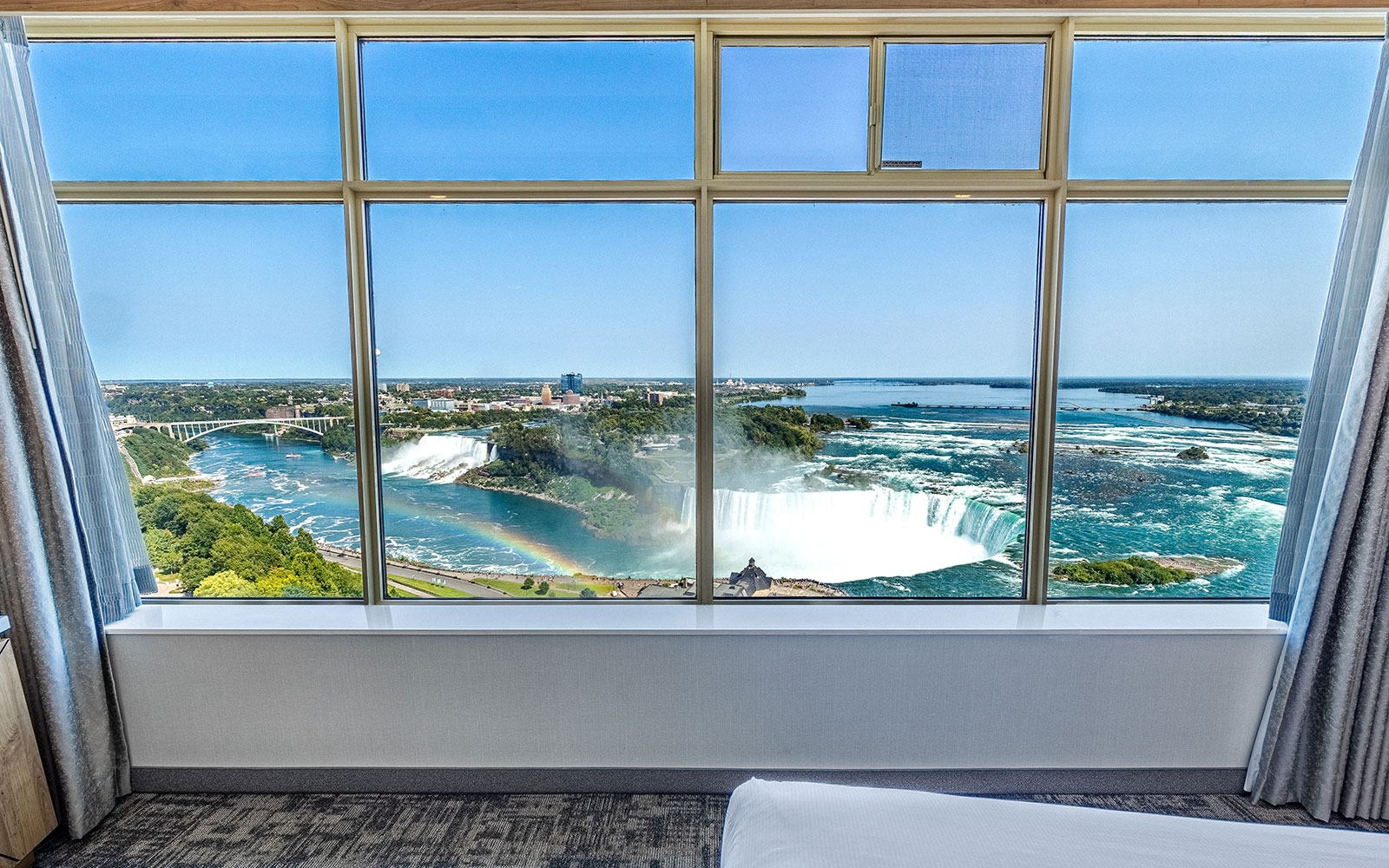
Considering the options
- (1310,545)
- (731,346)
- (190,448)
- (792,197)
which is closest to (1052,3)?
(792,197)

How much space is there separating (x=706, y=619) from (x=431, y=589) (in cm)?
101

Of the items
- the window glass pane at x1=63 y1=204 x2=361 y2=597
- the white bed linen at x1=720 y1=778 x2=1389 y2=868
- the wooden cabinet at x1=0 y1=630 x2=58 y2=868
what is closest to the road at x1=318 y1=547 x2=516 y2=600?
the window glass pane at x1=63 y1=204 x2=361 y2=597

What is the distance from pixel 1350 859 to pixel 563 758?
1826mm

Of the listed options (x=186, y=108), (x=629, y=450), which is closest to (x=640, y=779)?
(x=629, y=450)

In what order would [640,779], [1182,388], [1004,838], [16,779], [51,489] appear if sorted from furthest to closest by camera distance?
[1182,388]
[640,779]
[51,489]
[16,779]
[1004,838]

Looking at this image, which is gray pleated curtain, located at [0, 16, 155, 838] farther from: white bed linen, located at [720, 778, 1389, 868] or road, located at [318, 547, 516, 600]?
white bed linen, located at [720, 778, 1389, 868]

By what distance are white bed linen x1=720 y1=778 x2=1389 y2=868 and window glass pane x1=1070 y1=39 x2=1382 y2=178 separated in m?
1.92

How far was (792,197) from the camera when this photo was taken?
7.03 feet

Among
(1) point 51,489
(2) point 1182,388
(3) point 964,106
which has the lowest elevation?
(1) point 51,489

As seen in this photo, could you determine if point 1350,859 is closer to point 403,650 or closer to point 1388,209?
point 1388,209

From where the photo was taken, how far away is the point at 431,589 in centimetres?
229

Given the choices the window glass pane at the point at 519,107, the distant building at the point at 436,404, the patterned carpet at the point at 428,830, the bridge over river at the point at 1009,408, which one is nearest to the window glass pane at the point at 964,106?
the window glass pane at the point at 519,107

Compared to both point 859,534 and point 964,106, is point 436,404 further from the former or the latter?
point 964,106

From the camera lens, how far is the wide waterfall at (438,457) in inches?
88.7
